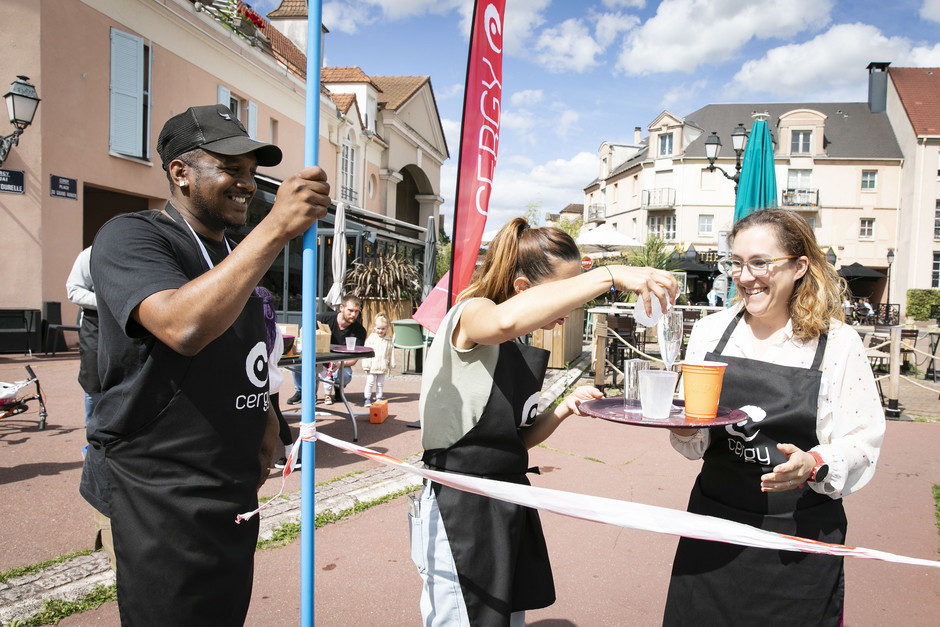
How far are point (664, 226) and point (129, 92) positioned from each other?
125 ft

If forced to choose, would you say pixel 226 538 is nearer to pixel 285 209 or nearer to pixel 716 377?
pixel 285 209

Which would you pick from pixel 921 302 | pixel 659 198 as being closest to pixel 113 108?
pixel 659 198

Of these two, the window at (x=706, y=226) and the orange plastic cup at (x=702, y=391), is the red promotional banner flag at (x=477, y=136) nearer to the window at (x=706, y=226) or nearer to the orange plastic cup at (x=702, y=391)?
the orange plastic cup at (x=702, y=391)

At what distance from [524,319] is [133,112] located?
1387cm

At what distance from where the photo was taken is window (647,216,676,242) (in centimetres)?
4316

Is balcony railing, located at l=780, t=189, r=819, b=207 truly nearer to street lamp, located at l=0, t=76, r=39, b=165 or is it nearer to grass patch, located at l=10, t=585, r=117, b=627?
street lamp, located at l=0, t=76, r=39, b=165

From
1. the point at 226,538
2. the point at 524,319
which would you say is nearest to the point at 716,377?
the point at 524,319

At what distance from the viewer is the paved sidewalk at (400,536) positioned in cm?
307

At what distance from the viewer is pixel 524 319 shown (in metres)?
1.48

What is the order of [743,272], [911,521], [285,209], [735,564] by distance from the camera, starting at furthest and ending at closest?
[911,521]
[743,272]
[735,564]
[285,209]

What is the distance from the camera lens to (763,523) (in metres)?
1.83

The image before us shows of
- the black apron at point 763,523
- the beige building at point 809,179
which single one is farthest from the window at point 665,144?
the black apron at point 763,523

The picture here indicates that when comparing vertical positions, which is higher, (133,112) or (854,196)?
(854,196)

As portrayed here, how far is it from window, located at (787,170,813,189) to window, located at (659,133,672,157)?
8.22m
